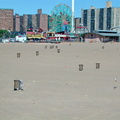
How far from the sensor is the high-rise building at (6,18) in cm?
17075

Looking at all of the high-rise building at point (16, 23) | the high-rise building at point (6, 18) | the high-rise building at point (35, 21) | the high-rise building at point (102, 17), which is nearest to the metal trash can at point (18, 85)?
→ the high-rise building at point (102, 17)

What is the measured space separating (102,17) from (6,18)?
212ft

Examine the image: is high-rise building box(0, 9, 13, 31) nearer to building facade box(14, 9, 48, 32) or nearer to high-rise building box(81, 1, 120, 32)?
building facade box(14, 9, 48, 32)

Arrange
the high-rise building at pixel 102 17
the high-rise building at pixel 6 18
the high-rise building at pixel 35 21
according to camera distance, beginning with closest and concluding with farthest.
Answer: the high-rise building at pixel 102 17 < the high-rise building at pixel 6 18 < the high-rise building at pixel 35 21

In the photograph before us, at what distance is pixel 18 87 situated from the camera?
24.6 ft

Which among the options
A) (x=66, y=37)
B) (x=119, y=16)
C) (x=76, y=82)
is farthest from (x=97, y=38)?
(x=76, y=82)

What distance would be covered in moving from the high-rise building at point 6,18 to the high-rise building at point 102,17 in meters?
50.8

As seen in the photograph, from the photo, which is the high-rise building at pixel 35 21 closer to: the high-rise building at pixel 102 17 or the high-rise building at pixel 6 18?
the high-rise building at pixel 6 18

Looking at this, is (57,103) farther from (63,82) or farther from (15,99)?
(63,82)

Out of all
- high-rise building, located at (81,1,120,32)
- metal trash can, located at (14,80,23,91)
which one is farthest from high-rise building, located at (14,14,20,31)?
metal trash can, located at (14,80,23,91)

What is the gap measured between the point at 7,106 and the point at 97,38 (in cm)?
7697

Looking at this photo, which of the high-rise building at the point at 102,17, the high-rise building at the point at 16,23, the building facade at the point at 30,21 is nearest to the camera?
the high-rise building at the point at 102,17

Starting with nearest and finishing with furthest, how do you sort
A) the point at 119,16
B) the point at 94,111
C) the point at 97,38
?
the point at 94,111 → the point at 97,38 → the point at 119,16

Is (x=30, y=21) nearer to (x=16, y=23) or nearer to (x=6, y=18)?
(x=16, y=23)
